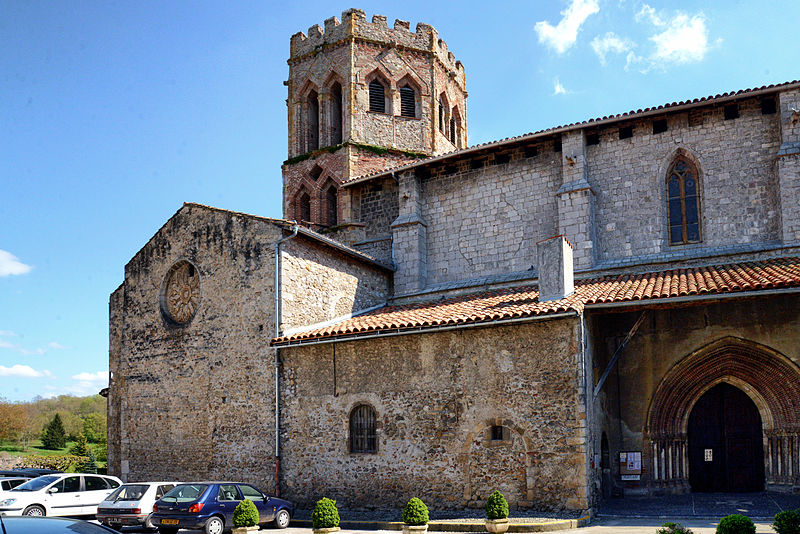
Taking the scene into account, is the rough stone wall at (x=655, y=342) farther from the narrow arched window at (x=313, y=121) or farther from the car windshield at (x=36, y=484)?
the narrow arched window at (x=313, y=121)

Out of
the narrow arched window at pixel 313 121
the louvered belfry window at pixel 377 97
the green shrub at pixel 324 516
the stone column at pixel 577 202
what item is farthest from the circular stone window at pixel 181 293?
the louvered belfry window at pixel 377 97

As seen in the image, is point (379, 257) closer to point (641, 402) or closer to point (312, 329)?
point (312, 329)

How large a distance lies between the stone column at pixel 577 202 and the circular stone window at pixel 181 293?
9.99 meters

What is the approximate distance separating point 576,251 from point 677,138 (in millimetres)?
3842

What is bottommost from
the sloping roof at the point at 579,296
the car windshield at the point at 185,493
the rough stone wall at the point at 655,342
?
the car windshield at the point at 185,493

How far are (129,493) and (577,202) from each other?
12.7m

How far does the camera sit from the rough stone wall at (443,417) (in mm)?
13945

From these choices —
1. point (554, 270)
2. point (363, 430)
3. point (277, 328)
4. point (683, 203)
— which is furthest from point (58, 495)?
point (683, 203)

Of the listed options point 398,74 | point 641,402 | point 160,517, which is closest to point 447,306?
point 641,402

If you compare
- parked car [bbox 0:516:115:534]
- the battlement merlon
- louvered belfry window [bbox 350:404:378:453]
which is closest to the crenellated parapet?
the battlement merlon

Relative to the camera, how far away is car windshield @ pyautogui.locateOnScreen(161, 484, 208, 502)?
13.4 metres

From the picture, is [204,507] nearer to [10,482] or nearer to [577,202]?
[10,482]

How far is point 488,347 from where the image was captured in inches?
589

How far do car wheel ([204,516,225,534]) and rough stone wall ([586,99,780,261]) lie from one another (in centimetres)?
1140
